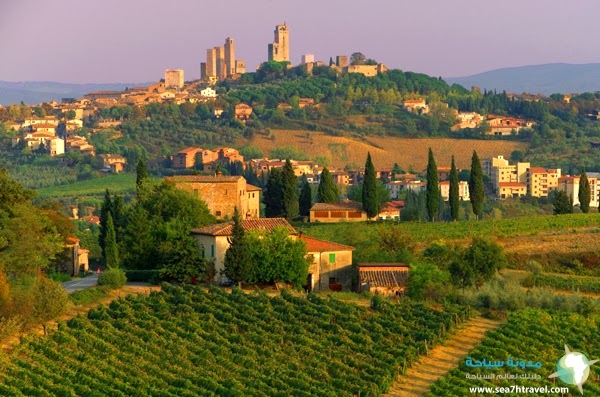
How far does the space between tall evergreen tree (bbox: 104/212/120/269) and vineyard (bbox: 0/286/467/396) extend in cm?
851

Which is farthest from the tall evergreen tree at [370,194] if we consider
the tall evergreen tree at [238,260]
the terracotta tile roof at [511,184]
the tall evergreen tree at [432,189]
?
the terracotta tile roof at [511,184]

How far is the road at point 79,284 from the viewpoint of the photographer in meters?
29.9

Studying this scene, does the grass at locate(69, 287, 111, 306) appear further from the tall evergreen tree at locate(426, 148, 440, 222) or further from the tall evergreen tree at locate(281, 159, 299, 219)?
the tall evergreen tree at locate(426, 148, 440, 222)

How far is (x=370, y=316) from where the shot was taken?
85.5ft

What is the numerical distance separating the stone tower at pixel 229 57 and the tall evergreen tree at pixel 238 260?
143904 millimetres

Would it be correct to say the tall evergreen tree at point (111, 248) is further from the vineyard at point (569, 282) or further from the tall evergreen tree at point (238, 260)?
the vineyard at point (569, 282)

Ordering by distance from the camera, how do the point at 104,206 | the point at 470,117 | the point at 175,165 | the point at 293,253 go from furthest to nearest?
the point at 470,117
the point at 175,165
the point at 104,206
the point at 293,253

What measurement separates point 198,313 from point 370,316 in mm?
3533

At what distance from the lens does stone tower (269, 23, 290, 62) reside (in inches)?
6639

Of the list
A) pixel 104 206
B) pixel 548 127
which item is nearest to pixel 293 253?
pixel 104 206

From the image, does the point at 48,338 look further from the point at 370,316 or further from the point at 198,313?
the point at 370,316

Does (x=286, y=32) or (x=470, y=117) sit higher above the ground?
(x=286, y=32)

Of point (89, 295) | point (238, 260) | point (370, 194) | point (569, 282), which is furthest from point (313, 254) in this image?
point (370, 194)

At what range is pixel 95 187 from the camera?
88.5 m
